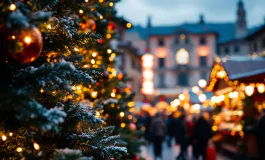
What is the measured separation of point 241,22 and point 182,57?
10.9m

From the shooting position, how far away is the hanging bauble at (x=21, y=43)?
122 inches

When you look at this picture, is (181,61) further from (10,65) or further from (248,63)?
(10,65)

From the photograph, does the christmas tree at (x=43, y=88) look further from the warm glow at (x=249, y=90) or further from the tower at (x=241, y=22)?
the tower at (x=241, y=22)

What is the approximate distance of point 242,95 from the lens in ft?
48.0

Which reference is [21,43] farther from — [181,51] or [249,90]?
[181,51]

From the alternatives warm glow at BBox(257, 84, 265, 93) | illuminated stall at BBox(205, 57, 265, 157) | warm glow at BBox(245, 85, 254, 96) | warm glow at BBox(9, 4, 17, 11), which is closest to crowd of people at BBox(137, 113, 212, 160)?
illuminated stall at BBox(205, 57, 265, 157)

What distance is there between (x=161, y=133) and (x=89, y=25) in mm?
8845

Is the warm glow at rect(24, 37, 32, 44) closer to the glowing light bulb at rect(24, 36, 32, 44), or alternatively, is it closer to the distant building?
the glowing light bulb at rect(24, 36, 32, 44)

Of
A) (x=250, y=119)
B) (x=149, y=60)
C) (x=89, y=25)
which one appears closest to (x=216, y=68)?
(x=250, y=119)

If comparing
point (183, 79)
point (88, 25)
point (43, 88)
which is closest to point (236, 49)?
point (183, 79)

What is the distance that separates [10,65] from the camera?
11.8 feet

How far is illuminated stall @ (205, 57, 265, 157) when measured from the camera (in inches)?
516

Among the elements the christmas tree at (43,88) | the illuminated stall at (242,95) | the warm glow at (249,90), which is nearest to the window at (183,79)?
the illuminated stall at (242,95)

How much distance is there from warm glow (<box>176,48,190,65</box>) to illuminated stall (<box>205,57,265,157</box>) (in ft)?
157
